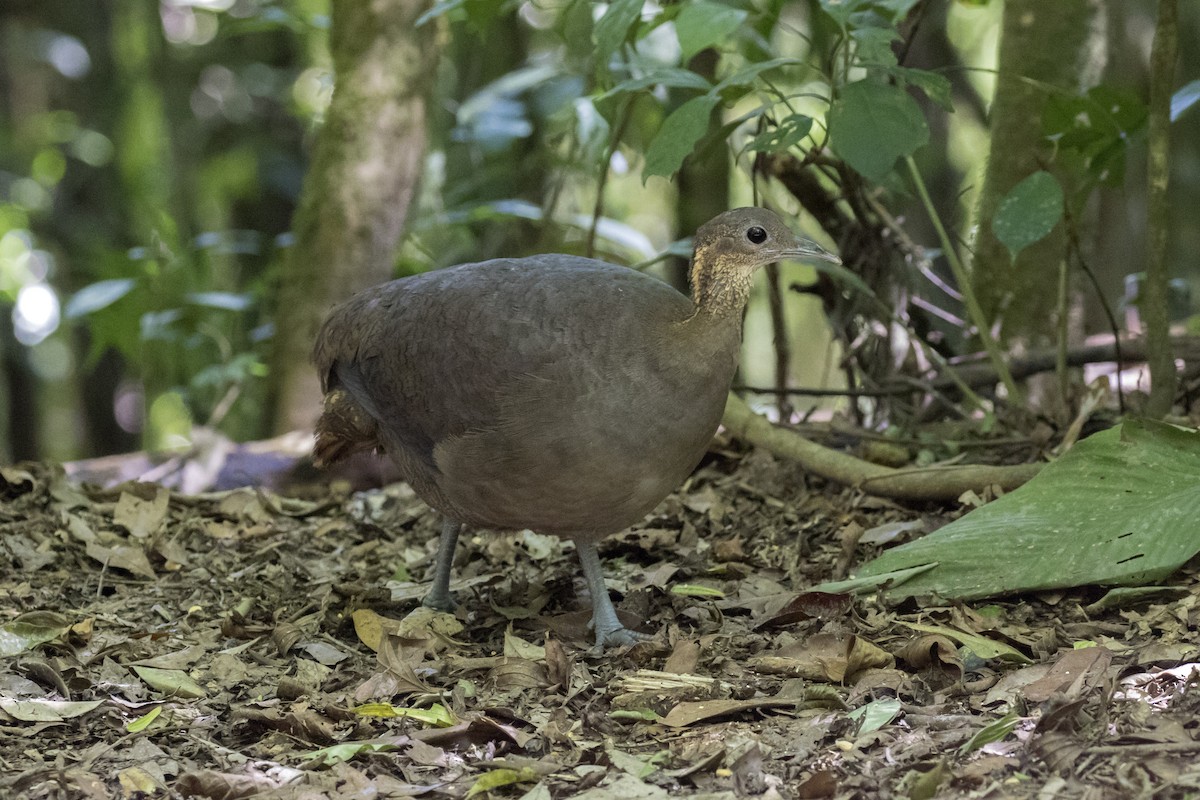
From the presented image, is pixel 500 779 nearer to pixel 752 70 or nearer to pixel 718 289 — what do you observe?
pixel 718 289

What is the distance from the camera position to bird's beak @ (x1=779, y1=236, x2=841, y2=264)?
148 inches

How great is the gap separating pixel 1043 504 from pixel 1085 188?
1.46 m

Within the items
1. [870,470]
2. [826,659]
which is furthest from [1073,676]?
[870,470]

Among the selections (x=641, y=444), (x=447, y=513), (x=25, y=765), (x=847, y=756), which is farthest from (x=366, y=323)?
(x=847, y=756)

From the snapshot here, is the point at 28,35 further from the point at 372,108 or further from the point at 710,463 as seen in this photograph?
the point at 710,463

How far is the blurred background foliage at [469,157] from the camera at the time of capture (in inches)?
180

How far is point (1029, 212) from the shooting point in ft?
13.3

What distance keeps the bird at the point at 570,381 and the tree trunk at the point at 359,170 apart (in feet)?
6.93

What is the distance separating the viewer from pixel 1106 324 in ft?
22.0

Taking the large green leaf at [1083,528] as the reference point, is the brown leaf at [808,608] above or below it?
below

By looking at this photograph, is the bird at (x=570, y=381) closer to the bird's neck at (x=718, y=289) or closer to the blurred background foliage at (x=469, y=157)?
the bird's neck at (x=718, y=289)

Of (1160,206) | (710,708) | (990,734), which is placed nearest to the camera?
(990,734)

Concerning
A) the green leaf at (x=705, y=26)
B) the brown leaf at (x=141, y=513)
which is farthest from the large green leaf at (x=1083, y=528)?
the brown leaf at (x=141, y=513)

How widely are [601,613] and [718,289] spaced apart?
1062 millimetres
